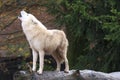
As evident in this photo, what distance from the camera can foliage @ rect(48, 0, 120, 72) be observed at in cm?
1188

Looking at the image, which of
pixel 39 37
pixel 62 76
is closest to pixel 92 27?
pixel 62 76

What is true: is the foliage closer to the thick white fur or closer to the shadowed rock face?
the shadowed rock face

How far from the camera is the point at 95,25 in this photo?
39.9 feet

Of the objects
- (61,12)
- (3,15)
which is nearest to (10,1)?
(3,15)

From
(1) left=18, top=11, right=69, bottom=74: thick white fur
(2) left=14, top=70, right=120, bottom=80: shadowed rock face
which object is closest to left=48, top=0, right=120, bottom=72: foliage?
(2) left=14, top=70, right=120, bottom=80: shadowed rock face

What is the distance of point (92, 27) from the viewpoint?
40.3ft

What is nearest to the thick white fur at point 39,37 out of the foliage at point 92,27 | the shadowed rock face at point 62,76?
the shadowed rock face at point 62,76

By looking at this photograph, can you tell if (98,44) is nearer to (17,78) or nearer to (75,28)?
(75,28)

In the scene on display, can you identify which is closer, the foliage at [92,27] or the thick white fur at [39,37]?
the thick white fur at [39,37]

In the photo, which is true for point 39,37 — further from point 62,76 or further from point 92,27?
point 92,27

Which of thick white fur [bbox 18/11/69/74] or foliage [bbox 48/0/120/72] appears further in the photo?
foliage [bbox 48/0/120/72]

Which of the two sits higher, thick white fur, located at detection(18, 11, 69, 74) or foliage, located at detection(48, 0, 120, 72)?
thick white fur, located at detection(18, 11, 69, 74)

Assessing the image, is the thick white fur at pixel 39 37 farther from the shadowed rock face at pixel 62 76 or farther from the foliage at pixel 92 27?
the foliage at pixel 92 27

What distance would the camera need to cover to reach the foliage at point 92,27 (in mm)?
11875
